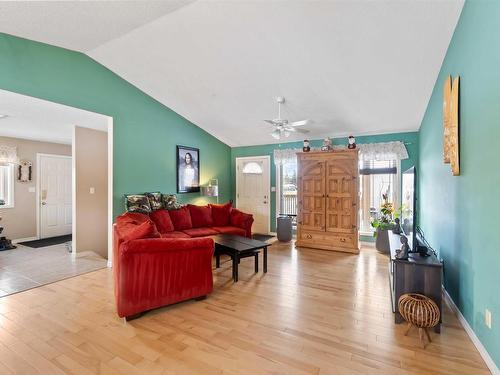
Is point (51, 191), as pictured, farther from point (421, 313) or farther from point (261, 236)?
point (421, 313)

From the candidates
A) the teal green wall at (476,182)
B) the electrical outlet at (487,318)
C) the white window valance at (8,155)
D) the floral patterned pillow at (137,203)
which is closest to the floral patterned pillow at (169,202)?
the floral patterned pillow at (137,203)

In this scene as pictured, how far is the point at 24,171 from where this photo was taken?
6004 mm

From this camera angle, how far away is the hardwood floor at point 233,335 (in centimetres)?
190

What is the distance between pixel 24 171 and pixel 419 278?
302 inches

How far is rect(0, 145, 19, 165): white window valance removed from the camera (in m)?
5.57

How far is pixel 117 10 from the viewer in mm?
2842

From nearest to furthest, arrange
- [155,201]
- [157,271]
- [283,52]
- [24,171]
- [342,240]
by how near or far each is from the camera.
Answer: [157,271] < [283,52] < [155,201] < [342,240] < [24,171]

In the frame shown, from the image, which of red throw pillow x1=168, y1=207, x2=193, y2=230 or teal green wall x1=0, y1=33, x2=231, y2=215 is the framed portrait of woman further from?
red throw pillow x1=168, y1=207, x2=193, y2=230

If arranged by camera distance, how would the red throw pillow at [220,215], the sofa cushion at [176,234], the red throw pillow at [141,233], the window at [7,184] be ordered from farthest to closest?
the window at [7,184]
the red throw pillow at [220,215]
the sofa cushion at [176,234]
the red throw pillow at [141,233]

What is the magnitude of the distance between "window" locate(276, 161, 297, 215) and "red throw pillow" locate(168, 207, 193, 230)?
2405 mm

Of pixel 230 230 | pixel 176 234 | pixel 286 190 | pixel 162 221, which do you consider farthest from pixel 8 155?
pixel 286 190

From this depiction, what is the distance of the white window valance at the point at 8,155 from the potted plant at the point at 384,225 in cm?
760

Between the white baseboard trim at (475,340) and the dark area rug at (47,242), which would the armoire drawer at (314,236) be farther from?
the dark area rug at (47,242)

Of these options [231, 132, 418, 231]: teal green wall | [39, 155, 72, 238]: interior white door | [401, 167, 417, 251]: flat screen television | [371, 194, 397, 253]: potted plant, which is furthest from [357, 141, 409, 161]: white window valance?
[39, 155, 72, 238]: interior white door
